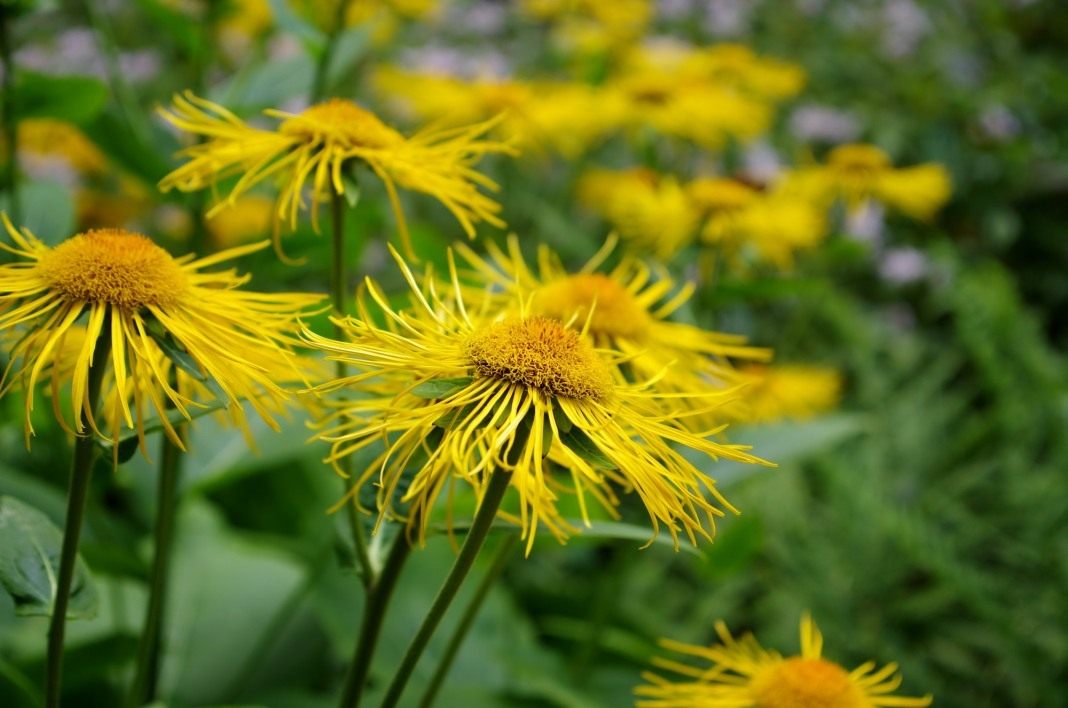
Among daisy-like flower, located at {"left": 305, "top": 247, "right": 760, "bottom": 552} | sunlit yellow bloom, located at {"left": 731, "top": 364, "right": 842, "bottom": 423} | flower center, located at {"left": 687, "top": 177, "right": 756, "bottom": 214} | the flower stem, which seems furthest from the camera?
sunlit yellow bloom, located at {"left": 731, "top": 364, "right": 842, "bottom": 423}

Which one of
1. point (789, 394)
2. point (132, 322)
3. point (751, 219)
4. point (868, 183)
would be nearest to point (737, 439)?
point (751, 219)

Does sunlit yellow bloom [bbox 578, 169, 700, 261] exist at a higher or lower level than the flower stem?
higher

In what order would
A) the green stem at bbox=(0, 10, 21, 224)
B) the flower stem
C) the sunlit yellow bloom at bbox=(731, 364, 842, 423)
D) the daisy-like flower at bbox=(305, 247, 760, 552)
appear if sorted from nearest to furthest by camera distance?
the daisy-like flower at bbox=(305, 247, 760, 552) < the flower stem < the green stem at bbox=(0, 10, 21, 224) < the sunlit yellow bloom at bbox=(731, 364, 842, 423)

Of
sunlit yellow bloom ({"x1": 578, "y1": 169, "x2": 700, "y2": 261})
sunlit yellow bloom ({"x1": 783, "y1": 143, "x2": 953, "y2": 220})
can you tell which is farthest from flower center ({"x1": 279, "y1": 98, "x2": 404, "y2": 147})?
sunlit yellow bloom ({"x1": 783, "y1": 143, "x2": 953, "y2": 220})

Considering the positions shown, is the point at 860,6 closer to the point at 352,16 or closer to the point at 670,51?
the point at 670,51

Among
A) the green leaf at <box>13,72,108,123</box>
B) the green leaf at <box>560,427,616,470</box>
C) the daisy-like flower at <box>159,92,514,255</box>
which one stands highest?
the green leaf at <box>13,72,108,123</box>

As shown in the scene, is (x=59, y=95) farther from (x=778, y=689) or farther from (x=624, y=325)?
(x=778, y=689)

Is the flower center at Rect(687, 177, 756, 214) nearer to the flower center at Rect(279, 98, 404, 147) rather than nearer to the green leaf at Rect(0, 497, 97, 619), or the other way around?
the flower center at Rect(279, 98, 404, 147)
